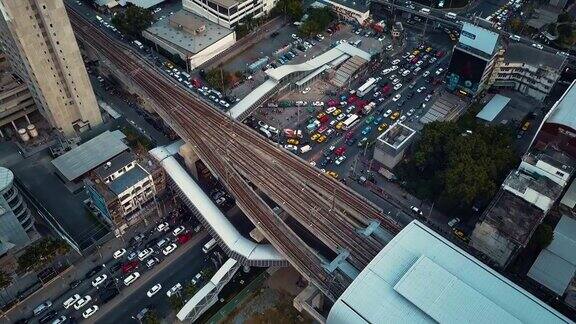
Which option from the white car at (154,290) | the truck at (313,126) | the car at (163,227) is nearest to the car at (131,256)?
the car at (163,227)

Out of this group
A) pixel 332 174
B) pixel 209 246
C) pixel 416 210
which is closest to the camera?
pixel 209 246

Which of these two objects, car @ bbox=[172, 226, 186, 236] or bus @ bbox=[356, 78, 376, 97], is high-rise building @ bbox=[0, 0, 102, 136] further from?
bus @ bbox=[356, 78, 376, 97]

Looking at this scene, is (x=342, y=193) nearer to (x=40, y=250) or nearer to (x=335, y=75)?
(x=335, y=75)

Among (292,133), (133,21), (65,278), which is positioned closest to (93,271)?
(65,278)

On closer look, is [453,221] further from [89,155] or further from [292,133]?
[89,155]

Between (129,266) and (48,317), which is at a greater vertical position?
(129,266)

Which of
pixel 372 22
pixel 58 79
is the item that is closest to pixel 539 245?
pixel 372 22
